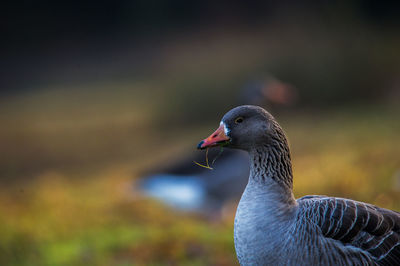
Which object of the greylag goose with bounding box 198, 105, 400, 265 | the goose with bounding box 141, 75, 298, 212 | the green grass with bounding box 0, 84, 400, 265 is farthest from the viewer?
the goose with bounding box 141, 75, 298, 212

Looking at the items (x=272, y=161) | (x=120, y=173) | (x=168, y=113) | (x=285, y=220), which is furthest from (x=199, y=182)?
(x=168, y=113)

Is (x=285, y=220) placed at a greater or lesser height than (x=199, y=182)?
lesser

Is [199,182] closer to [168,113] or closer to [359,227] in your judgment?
[359,227]

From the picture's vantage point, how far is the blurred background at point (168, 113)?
6527 mm

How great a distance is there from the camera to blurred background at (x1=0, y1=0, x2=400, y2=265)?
653cm

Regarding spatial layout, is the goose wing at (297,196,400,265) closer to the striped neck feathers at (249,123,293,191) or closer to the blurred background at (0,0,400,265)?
the striped neck feathers at (249,123,293,191)

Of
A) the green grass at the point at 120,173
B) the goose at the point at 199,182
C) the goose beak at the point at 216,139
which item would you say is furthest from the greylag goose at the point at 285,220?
the goose at the point at 199,182

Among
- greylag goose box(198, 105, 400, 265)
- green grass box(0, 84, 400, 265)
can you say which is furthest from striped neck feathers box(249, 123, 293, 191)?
green grass box(0, 84, 400, 265)

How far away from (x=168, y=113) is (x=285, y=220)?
12.0 meters

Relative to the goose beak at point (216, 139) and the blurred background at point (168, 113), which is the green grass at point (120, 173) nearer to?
the blurred background at point (168, 113)

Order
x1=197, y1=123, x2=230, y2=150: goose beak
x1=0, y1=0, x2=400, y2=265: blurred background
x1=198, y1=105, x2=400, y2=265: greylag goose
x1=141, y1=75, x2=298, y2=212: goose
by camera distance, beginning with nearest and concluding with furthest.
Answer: x1=198, y1=105, x2=400, y2=265: greylag goose < x1=197, y1=123, x2=230, y2=150: goose beak < x1=0, y1=0, x2=400, y2=265: blurred background < x1=141, y1=75, x2=298, y2=212: goose

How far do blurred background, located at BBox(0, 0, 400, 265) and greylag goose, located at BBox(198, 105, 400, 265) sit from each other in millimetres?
1990

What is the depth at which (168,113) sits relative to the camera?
15.2 metres

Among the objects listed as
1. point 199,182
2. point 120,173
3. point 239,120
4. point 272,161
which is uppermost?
point 120,173
